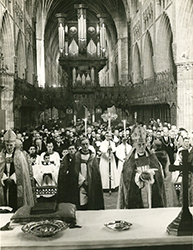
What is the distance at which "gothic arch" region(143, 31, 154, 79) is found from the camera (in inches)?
534

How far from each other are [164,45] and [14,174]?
32.5 ft

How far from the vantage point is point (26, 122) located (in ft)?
40.4

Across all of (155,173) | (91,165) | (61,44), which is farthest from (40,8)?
(155,173)

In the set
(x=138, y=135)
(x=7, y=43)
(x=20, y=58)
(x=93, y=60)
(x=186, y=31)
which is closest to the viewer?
(x=138, y=135)

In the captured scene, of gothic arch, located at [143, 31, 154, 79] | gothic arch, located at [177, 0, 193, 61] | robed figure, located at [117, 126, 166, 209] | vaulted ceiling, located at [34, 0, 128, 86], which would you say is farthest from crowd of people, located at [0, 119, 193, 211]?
vaulted ceiling, located at [34, 0, 128, 86]

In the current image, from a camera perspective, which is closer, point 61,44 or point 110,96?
point 61,44

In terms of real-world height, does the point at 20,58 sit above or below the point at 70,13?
below

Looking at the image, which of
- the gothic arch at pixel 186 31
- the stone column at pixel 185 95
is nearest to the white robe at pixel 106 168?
the stone column at pixel 185 95

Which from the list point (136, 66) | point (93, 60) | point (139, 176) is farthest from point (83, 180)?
point (93, 60)

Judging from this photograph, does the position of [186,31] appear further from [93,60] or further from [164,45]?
[93,60]

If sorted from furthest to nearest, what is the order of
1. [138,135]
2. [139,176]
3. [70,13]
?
[70,13], [139,176], [138,135]

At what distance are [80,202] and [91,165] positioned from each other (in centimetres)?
71

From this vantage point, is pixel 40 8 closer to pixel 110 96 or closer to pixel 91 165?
pixel 110 96

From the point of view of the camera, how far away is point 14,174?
5160 millimetres
